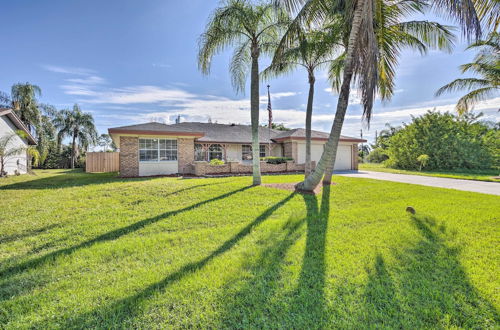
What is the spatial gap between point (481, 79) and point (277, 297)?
1948cm

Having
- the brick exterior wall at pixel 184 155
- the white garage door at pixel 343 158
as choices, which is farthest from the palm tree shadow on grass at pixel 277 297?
the white garage door at pixel 343 158

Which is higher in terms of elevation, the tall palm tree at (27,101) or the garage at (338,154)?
the tall palm tree at (27,101)

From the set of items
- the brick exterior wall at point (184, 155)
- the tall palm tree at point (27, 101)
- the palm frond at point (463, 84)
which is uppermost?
the tall palm tree at point (27, 101)

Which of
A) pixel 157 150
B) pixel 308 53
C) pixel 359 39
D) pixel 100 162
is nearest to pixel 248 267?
pixel 359 39

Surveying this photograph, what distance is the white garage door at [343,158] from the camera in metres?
21.6

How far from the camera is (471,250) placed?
12.4 ft

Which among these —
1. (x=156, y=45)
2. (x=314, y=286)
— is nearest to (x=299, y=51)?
(x=156, y=45)

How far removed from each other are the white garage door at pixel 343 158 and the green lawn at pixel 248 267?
1540cm

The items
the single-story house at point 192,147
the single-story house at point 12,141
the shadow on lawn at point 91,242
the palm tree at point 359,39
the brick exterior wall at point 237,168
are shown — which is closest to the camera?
the shadow on lawn at point 91,242

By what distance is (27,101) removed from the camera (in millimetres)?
22766

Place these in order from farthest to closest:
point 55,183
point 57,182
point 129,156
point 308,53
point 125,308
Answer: point 129,156, point 57,182, point 55,183, point 308,53, point 125,308

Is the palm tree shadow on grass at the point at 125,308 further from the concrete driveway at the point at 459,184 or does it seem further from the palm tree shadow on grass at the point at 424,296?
the concrete driveway at the point at 459,184

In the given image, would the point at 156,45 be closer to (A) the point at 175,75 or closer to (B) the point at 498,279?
(A) the point at 175,75

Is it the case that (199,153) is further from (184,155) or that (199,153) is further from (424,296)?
(424,296)
